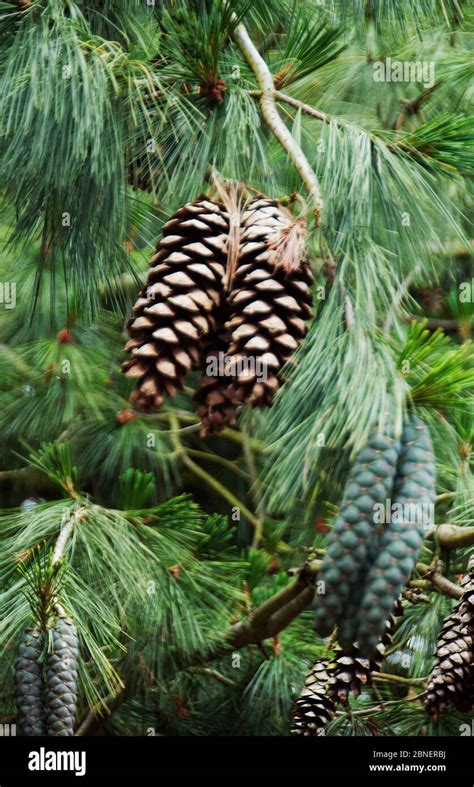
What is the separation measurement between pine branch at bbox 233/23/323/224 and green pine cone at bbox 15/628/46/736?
1.25 ft

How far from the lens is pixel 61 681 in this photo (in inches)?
27.7

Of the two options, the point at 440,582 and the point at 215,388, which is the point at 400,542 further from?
the point at 440,582

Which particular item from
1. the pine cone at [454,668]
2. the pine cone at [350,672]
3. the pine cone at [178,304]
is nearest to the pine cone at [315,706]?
the pine cone at [350,672]

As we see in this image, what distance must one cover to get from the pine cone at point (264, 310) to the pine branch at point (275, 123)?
0.03 metres

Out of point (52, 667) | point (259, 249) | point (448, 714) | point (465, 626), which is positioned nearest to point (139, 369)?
point (259, 249)

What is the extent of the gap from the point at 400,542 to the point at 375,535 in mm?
16

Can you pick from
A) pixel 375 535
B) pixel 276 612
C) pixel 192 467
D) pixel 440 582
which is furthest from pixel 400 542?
pixel 192 467

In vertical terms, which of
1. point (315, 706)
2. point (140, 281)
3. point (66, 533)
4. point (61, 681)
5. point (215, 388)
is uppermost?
point (140, 281)

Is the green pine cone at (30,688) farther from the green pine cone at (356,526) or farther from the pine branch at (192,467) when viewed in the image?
the pine branch at (192,467)

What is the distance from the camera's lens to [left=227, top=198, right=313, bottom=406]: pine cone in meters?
0.59

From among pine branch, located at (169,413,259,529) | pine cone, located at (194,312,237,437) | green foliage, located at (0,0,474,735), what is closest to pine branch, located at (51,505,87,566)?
green foliage, located at (0,0,474,735)

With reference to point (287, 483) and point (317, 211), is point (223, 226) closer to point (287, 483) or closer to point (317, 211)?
point (317, 211)

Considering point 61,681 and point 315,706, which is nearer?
point 61,681

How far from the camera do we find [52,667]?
701mm
